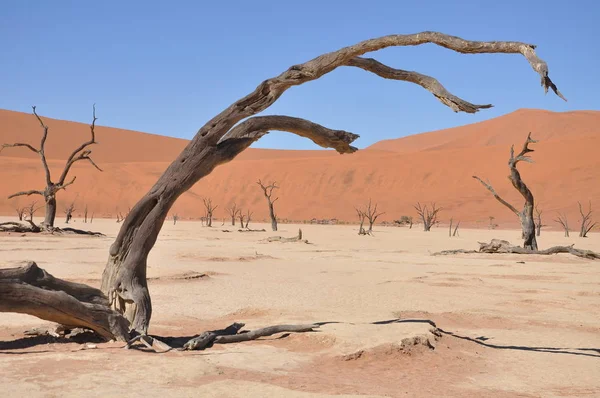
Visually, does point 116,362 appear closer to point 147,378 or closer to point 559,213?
point 147,378

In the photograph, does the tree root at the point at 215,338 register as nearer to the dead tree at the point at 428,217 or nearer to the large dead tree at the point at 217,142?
the large dead tree at the point at 217,142

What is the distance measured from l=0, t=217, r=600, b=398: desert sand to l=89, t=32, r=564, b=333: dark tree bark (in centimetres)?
76

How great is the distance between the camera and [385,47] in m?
7.27

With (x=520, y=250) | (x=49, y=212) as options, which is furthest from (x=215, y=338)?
(x=49, y=212)

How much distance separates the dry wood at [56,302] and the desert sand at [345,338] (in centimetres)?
23

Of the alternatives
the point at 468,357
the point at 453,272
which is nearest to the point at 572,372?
the point at 468,357

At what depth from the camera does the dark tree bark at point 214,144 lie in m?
6.98

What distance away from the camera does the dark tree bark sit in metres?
6.98

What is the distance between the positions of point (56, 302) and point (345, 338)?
2891 millimetres

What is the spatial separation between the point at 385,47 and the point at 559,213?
165 feet

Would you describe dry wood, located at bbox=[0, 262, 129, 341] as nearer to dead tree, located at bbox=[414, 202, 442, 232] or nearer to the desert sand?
the desert sand

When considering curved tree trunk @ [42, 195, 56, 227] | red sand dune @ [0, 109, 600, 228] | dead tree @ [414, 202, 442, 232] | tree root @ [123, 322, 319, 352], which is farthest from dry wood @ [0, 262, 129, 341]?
red sand dune @ [0, 109, 600, 228]

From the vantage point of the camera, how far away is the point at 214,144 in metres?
7.39

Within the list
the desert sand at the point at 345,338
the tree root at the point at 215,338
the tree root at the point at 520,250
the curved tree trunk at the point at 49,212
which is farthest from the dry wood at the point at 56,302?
the curved tree trunk at the point at 49,212
